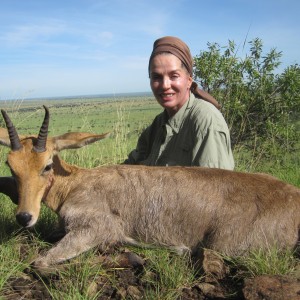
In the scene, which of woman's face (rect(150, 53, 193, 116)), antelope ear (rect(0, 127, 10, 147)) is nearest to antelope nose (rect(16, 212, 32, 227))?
antelope ear (rect(0, 127, 10, 147))

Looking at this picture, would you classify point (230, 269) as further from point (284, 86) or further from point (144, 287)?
point (284, 86)

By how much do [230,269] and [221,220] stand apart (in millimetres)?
566

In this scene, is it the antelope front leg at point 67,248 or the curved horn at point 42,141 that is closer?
the antelope front leg at point 67,248

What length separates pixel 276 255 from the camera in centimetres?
417

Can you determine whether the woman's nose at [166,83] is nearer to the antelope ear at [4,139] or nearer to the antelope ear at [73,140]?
the antelope ear at [73,140]

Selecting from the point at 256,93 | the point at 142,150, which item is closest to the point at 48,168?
the point at 142,150

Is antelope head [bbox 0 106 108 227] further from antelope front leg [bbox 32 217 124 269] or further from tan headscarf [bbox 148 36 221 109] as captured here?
tan headscarf [bbox 148 36 221 109]

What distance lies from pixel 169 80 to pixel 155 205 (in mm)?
2151

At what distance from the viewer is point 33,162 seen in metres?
4.80

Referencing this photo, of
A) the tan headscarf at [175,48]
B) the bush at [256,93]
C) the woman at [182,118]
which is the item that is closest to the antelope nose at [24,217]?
the woman at [182,118]

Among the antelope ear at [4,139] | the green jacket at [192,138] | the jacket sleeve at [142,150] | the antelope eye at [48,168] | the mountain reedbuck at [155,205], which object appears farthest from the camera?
the jacket sleeve at [142,150]

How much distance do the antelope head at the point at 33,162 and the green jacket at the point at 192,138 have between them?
4.82ft

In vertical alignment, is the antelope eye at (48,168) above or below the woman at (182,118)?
below

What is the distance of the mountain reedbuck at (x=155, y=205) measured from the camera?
4539 mm
